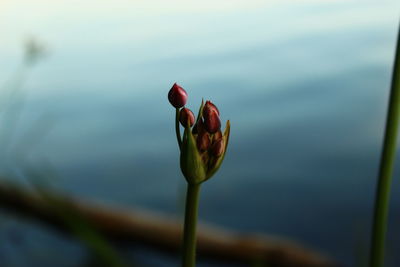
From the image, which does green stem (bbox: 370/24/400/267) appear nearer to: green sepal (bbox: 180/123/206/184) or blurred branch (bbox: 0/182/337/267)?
green sepal (bbox: 180/123/206/184)

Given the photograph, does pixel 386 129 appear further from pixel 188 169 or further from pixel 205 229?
pixel 205 229

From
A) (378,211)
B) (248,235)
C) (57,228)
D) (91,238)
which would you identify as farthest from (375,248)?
(57,228)

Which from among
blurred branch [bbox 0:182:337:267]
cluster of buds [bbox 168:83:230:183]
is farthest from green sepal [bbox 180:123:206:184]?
blurred branch [bbox 0:182:337:267]

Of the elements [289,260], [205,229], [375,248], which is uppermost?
[205,229]

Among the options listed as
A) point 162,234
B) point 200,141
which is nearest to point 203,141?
point 200,141

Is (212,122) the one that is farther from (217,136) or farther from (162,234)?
(162,234)

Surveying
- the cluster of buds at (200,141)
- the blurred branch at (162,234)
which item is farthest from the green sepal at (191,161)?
the blurred branch at (162,234)

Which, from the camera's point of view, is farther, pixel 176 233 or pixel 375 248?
pixel 176 233
